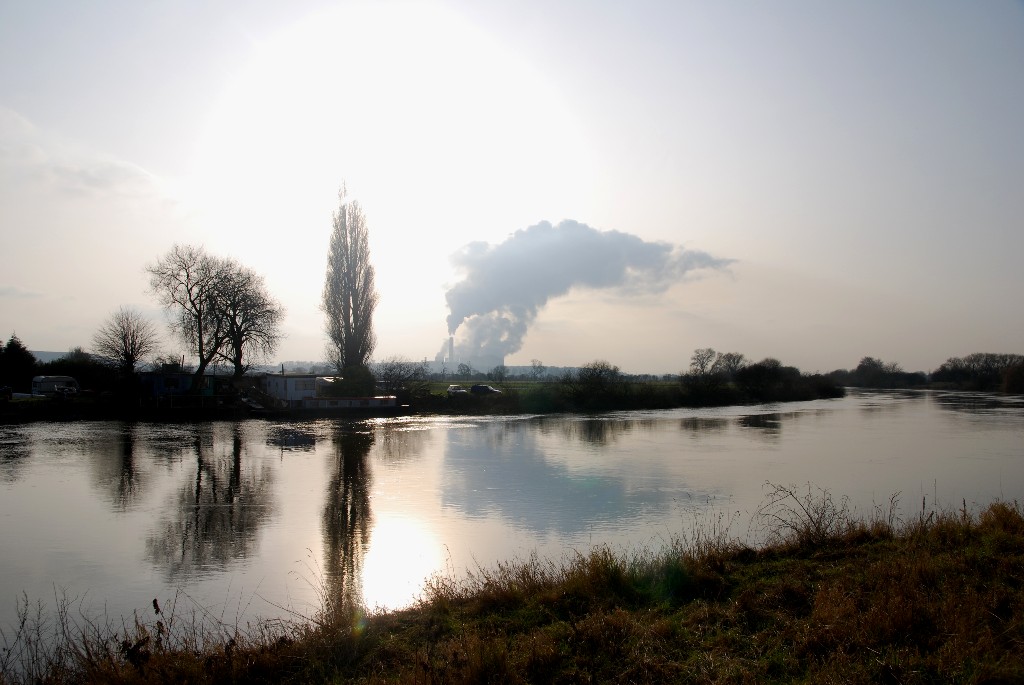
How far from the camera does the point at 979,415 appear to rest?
29.1 metres

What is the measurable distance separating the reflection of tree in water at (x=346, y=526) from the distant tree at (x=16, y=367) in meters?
34.1

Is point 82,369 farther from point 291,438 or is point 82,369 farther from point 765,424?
point 765,424

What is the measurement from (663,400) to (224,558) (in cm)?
3343

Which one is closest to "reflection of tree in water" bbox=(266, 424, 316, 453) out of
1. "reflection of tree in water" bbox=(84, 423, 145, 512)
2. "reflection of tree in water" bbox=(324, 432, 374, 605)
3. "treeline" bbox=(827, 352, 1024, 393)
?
"reflection of tree in water" bbox=(324, 432, 374, 605)

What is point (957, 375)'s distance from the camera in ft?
235

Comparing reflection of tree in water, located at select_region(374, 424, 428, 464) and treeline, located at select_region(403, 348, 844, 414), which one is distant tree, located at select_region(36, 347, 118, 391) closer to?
treeline, located at select_region(403, 348, 844, 414)

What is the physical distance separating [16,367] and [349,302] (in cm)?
2323

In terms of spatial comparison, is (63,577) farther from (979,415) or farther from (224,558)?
(979,415)

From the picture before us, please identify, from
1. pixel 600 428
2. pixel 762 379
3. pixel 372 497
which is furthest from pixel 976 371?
pixel 372 497

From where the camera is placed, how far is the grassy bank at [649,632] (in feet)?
12.3

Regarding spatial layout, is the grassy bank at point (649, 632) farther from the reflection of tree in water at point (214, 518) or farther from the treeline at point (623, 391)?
the treeline at point (623, 391)

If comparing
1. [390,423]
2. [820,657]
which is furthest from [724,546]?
[390,423]

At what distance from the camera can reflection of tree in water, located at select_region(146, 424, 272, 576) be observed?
25.2 ft

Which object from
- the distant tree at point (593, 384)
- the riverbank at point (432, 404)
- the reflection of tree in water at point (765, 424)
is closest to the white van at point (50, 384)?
the riverbank at point (432, 404)
